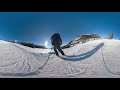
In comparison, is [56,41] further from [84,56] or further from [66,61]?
[84,56]

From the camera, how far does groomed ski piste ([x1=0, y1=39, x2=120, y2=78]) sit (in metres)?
3.73

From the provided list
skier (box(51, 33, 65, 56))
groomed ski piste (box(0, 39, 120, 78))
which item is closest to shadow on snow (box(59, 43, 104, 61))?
groomed ski piste (box(0, 39, 120, 78))

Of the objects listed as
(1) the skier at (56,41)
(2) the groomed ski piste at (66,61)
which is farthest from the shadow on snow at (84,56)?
(1) the skier at (56,41)

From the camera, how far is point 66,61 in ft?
12.4

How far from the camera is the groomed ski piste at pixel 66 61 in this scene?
12.2 feet

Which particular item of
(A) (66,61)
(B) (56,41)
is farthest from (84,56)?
(B) (56,41)

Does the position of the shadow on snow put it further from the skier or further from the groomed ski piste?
the skier

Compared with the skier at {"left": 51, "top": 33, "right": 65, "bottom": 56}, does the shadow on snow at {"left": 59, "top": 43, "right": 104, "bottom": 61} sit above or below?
below

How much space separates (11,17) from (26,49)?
0.58 meters

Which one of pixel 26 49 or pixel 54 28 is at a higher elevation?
pixel 54 28

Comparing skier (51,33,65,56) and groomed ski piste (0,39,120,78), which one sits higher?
Result: skier (51,33,65,56)
